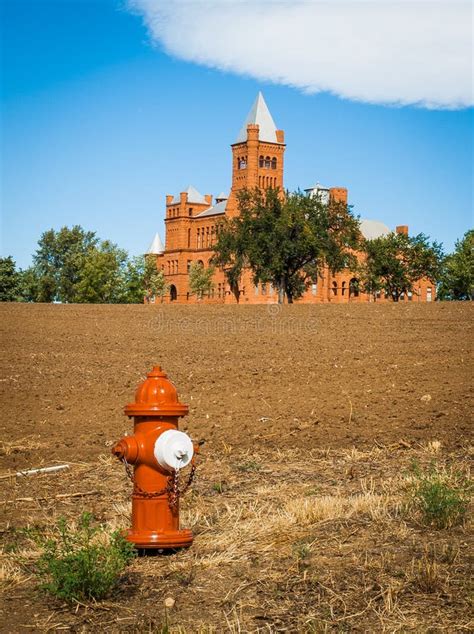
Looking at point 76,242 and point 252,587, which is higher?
point 76,242

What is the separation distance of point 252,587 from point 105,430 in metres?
6.39

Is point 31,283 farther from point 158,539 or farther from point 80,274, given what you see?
point 158,539

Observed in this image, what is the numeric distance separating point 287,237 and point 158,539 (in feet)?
165

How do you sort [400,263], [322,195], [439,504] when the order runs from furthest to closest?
[400,263], [322,195], [439,504]

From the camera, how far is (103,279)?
99.8 metres

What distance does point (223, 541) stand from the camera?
663cm

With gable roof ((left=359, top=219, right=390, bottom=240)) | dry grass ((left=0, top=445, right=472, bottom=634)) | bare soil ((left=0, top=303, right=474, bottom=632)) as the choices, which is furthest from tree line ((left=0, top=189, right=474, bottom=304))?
dry grass ((left=0, top=445, right=472, bottom=634))

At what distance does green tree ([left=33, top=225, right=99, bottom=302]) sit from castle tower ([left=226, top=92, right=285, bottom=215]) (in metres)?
20.0

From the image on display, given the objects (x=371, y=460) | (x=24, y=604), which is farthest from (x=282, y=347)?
(x=24, y=604)

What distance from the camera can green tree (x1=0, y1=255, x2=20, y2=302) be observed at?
89.4 metres

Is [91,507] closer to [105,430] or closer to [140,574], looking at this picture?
[140,574]

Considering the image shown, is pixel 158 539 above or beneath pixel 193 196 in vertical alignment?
beneath

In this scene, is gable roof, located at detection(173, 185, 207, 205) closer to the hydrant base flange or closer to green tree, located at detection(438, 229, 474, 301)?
green tree, located at detection(438, 229, 474, 301)

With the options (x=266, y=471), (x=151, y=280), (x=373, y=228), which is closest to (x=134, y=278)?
(x=151, y=280)
